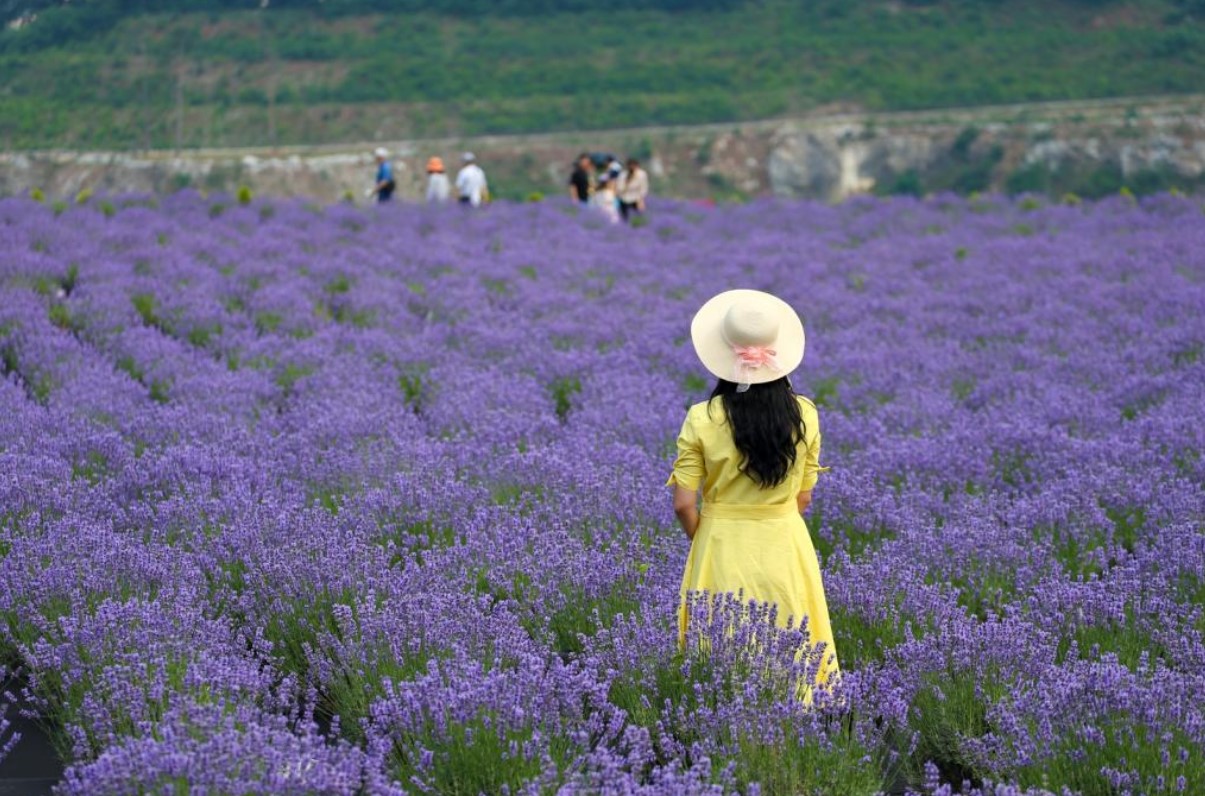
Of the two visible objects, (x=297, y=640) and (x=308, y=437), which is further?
(x=308, y=437)

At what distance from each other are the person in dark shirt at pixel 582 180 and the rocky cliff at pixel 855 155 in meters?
34.8

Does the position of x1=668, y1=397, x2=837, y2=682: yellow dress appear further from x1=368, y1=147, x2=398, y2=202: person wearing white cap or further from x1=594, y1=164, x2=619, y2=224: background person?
x1=368, y1=147, x2=398, y2=202: person wearing white cap

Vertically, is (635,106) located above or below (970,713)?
below

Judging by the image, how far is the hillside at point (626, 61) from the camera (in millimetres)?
59625

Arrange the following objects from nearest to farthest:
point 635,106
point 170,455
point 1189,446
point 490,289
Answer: point 170,455 < point 1189,446 < point 490,289 < point 635,106

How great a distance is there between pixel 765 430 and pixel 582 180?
47.0 feet

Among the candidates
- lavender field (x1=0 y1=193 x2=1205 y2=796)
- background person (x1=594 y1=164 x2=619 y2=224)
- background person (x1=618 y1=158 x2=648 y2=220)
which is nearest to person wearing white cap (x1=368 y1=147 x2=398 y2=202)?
background person (x1=594 y1=164 x2=619 y2=224)

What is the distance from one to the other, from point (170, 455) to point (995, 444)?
314 cm

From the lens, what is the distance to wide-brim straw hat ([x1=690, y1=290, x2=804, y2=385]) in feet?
10.8

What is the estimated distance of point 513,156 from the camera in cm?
5925

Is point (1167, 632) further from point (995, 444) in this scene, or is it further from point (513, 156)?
point (513, 156)

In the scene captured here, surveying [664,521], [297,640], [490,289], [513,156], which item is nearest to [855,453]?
[664,521]

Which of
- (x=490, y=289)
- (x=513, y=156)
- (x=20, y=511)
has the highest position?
(x=20, y=511)

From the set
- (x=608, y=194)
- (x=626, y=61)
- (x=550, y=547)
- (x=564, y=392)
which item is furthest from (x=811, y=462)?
(x=626, y=61)
